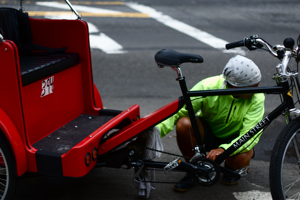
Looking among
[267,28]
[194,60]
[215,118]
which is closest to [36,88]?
[194,60]

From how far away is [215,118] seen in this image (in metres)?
3.05

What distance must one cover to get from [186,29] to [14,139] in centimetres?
702

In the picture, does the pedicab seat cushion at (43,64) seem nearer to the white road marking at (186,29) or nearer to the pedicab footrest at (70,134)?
the pedicab footrest at (70,134)

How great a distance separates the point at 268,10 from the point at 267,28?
8.37ft

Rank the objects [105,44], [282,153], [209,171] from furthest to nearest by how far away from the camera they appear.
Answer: [105,44], [209,171], [282,153]

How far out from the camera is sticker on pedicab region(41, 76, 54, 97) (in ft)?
9.11

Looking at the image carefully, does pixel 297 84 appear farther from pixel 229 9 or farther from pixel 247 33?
pixel 229 9

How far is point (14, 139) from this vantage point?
2.41 meters

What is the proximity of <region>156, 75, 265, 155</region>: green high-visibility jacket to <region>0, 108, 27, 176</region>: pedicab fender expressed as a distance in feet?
3.37

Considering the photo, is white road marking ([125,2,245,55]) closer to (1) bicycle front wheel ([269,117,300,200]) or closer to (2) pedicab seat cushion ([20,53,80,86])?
(2) pedicab seat cushion ([20,53,80,86])

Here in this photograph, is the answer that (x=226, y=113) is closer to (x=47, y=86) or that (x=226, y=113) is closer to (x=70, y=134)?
(x=70, y=134)

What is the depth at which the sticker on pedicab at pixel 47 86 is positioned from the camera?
2.78 m

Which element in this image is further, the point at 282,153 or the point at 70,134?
the point at 70,134

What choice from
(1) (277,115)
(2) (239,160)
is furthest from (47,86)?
(1) (277,115)
